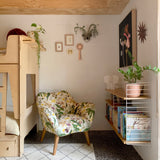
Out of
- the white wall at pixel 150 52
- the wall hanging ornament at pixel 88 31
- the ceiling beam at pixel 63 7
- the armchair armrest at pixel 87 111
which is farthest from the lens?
the wall hanging ornament at pixel 88 31

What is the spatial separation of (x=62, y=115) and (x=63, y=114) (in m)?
0.04

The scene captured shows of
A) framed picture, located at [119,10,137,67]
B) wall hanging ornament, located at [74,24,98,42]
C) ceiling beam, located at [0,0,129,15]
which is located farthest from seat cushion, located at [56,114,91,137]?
ceiling beam, located at [0,0,129,15]

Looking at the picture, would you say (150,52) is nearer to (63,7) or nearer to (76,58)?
(76,58)

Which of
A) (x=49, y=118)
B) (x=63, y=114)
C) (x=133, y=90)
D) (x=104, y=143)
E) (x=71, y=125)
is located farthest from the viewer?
(x=63, y=114)

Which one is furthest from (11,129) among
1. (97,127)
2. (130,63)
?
(130,63)

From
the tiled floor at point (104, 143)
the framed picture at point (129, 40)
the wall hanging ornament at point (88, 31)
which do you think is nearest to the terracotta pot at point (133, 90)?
the framed picture at point (129, 40)

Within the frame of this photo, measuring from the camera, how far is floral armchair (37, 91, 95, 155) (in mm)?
1935

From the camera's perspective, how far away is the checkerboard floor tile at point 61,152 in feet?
6.20

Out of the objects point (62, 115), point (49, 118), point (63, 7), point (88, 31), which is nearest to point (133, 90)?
point (49, 118)

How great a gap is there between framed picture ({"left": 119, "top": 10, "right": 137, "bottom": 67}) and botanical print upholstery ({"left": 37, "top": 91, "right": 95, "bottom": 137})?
91cm

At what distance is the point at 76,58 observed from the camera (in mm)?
2797

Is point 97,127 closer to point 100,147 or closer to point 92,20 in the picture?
point 100,147


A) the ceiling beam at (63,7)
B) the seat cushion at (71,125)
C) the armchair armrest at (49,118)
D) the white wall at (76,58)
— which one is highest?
the ceiling beam at (63,7)

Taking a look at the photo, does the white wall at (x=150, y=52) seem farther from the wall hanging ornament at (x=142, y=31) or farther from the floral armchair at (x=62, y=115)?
the floral armchair at (x=62, y=115)
